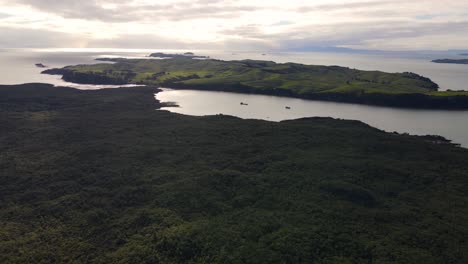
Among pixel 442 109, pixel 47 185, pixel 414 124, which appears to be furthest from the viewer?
pixel 442 109

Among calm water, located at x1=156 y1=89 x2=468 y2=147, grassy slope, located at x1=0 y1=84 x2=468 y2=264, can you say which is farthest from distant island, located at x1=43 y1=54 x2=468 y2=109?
grassy slope, located at x1=0 y1=84 x2=468 y2=264

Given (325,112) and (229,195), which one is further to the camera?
(325,112)

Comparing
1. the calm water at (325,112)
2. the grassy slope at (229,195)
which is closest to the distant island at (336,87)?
the calm water at (325,112)

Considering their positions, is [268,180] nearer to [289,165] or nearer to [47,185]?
[289,165]

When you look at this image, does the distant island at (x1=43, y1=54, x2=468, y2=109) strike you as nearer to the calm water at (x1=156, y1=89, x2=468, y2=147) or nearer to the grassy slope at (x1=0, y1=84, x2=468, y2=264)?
the calm water at (x1=156, y1=89, x2=468, y2=147)

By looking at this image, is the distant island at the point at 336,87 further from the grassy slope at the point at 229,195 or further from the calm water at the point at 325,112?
the grassy slope at the point at 229,195

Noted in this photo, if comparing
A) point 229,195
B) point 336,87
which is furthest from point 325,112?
point 229,195

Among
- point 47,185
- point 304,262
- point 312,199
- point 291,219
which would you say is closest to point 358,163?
point 312,199

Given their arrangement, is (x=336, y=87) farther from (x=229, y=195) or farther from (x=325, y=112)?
(x=229, y=195)
